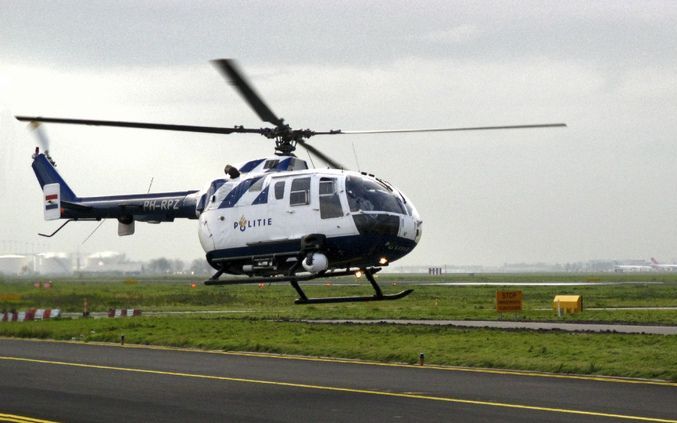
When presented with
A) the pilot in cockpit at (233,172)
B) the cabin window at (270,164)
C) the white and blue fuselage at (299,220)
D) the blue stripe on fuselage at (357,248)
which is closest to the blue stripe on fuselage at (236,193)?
the white and blue fuselage at (299,220)

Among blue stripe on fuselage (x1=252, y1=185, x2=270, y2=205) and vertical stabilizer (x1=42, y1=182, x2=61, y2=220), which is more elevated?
vertical stabilizer (x1=42, y1=182, x2=61, y2=220)

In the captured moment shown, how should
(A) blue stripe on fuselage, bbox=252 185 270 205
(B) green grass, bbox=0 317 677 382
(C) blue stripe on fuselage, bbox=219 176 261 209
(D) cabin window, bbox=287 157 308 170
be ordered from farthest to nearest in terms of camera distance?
(B) green grass, bbox=0 317 677 382 < (D) cabin window, bbox=287 157 308 170 < (C) blue stripe on fuselage, bbox=219 176 261 209 < (A) blue stripe on fuselage, bbox=252 185 270 205

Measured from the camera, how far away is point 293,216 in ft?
81.8

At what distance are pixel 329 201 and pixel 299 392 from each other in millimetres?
4837

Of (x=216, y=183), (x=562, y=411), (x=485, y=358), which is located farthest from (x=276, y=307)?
(x=562, y=411)

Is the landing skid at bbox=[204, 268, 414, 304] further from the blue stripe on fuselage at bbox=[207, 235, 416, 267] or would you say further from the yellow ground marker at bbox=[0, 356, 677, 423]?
the yellow ground marker at bbox=[0, 356, 677, 423]

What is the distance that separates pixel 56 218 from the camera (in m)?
33.2

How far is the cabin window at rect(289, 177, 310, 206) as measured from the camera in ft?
81.3

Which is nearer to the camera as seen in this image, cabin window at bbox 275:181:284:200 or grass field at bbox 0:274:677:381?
cabin window at bbox 275:181:284:200

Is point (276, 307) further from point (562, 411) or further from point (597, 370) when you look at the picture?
point (562, 411)

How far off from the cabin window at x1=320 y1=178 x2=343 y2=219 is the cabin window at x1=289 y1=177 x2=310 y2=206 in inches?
16.8

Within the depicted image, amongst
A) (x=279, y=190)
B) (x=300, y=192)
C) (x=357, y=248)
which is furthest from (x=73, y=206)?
(x=357, y=248)

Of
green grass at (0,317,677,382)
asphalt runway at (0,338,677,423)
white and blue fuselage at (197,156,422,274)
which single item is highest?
white and blue fuselage at (197,156,422,274)

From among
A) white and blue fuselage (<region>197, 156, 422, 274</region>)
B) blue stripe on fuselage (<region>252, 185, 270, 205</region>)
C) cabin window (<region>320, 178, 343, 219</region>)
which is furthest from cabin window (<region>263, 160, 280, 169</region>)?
cabin window (<region>320, 178, 343, 219</region>)
